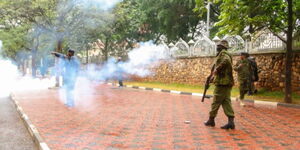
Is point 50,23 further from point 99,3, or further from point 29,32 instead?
point 29,32

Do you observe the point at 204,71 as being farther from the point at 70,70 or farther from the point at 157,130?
the point at 157,130

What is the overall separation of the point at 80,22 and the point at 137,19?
9.94 metres

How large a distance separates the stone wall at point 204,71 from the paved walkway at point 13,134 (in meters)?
10.6

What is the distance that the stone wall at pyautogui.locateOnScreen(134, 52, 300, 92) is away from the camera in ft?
47.1

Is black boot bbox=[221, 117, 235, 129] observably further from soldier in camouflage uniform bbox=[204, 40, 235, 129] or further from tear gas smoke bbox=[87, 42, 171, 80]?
tear gas smoke bbox=[87, 42, 171, 80]

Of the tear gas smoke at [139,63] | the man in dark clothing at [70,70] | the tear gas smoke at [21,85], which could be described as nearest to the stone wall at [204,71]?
the tear gas smoke at [139,63]

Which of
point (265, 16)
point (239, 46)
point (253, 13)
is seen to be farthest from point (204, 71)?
point (265, 16)

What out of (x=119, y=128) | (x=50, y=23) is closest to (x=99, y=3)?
(x=50, y=23)

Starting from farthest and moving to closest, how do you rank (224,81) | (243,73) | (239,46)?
(239,46) < (243,73) < (224,81)

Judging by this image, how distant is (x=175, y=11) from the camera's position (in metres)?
26.9

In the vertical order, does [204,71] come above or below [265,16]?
below

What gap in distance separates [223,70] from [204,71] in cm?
1284

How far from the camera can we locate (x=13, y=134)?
6.81 metres

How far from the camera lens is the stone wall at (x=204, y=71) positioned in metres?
14.4
